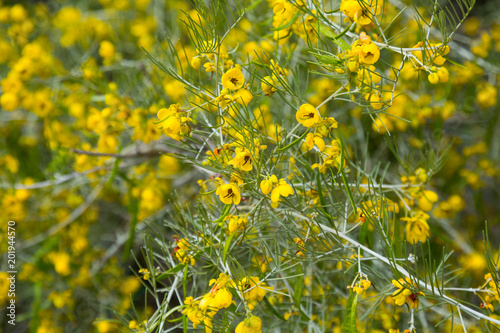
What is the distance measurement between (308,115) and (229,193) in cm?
25

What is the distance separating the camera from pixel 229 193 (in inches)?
31.9

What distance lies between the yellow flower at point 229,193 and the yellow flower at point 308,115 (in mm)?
208

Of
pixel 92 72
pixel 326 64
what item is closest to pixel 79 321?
pixel 92 72

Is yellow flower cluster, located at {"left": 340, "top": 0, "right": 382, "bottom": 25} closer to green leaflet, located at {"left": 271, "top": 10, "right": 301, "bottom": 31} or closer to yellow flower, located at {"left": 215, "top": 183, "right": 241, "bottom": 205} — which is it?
green leaflet, located at {"left": 271, "top": 10, "right": 301, "bottom": 31}

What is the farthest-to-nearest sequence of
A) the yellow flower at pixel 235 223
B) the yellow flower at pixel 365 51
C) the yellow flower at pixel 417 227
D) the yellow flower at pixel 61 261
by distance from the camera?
the yellow flower at pixel 61 261
the yellow flower at pixel 417 227
the yellow flower at pixel 235 223
the yellow flower at pixel 365 51


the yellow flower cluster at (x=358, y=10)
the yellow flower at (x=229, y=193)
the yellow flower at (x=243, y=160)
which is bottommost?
the yellow flower at (x=229, y=193)

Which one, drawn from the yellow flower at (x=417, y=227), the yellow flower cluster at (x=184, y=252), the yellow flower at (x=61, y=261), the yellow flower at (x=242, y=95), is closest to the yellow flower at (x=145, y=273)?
the yellow flower cluster at (x=184, y=252)

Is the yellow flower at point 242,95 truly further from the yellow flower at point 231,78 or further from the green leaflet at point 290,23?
the green leaflet at point 290,23

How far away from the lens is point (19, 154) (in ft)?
7.10

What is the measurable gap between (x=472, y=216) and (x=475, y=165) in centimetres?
29

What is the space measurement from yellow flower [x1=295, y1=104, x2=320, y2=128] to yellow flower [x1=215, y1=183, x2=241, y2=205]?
0.68 ft

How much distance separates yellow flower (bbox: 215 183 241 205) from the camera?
78 cm

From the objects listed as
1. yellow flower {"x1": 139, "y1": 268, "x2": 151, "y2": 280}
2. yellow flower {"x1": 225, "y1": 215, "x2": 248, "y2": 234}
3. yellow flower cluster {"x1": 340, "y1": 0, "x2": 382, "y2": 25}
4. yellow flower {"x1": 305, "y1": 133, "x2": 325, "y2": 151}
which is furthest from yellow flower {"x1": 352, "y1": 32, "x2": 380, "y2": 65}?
yellow flower {"x1": 139, "y1": 268, "x2": 151, "y2": 280}

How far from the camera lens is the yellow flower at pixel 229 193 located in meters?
0.78
